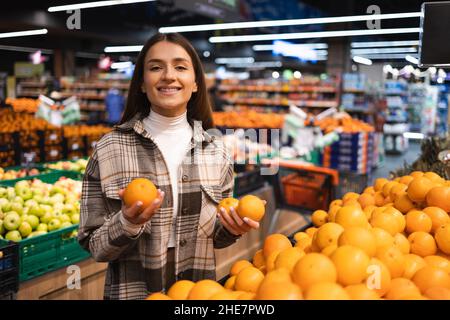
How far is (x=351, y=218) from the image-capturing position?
5.26 feet

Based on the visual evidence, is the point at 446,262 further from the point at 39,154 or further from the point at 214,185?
the point at 39,154

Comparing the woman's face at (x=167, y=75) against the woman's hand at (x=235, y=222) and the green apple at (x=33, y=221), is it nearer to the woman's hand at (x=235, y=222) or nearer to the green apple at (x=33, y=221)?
the woman's hand at (x=235, y=222)

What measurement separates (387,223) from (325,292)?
2.58 ft

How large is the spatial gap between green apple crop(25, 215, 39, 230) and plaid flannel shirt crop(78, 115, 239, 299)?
156 centimetres

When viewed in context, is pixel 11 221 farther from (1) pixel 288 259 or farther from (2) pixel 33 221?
(1) pixel 288 259

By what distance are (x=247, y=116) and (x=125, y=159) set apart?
7.84 metres

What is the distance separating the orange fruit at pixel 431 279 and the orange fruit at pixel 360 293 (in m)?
0.28

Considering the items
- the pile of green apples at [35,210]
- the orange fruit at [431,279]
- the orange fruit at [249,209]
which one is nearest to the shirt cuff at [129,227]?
the orange fruit at [249,209]

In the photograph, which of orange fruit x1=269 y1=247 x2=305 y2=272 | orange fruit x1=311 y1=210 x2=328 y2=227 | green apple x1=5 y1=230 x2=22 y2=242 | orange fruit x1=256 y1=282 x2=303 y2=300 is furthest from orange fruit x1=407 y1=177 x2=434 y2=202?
green apple x1=5 y1=230 x2=22 y2=242

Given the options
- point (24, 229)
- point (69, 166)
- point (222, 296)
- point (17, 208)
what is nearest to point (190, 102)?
point (222, 296)

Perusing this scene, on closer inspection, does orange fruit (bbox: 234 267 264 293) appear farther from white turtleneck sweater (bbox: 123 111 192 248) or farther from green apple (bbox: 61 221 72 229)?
green apple (bbox: 61 221 72 229)

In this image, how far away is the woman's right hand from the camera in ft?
4.59

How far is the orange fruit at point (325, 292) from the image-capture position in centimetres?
99
